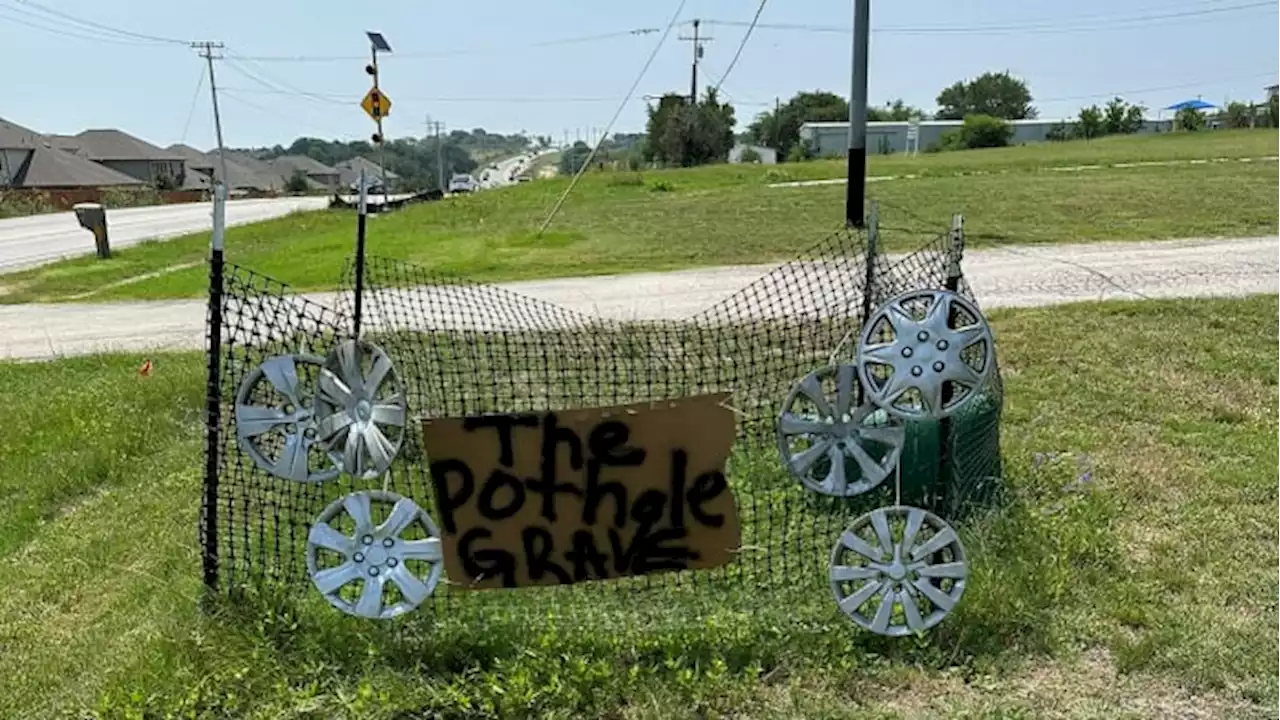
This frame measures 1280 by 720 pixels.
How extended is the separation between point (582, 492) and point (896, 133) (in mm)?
73102

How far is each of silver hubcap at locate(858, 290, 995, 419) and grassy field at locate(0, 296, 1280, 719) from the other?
2.27ft

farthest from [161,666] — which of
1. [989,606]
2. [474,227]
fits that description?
[474,227]

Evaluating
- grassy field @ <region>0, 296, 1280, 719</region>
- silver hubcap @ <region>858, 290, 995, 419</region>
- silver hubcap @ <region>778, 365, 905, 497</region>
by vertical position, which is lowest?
grassy field @ <region>0, 296, 1280, 719</region>

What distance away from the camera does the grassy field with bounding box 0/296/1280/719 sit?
8.70 feet

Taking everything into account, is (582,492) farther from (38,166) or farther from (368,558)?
(38,166)

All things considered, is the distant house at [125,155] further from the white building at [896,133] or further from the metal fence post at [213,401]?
the metal fence post at [213,401]

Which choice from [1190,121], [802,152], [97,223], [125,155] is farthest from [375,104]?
[125,155]

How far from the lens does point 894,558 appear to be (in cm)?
285

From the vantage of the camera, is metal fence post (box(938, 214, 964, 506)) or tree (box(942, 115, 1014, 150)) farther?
tree (box(942, 115, 1014, 150))

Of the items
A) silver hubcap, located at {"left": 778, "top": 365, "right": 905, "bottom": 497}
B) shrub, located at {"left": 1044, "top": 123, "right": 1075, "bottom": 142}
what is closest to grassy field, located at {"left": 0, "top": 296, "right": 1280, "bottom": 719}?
silver hubcap, located at {"left": 778, "top": 365, "right": 905, "bottom": 497}

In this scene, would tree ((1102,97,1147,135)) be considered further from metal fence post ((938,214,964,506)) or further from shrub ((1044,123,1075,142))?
metal fence post ((938,214,964,506))

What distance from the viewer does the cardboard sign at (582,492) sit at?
9.30ft

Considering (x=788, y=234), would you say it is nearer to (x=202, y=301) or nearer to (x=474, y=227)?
(x=474, y=227)

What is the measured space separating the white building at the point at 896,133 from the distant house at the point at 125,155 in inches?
1921
